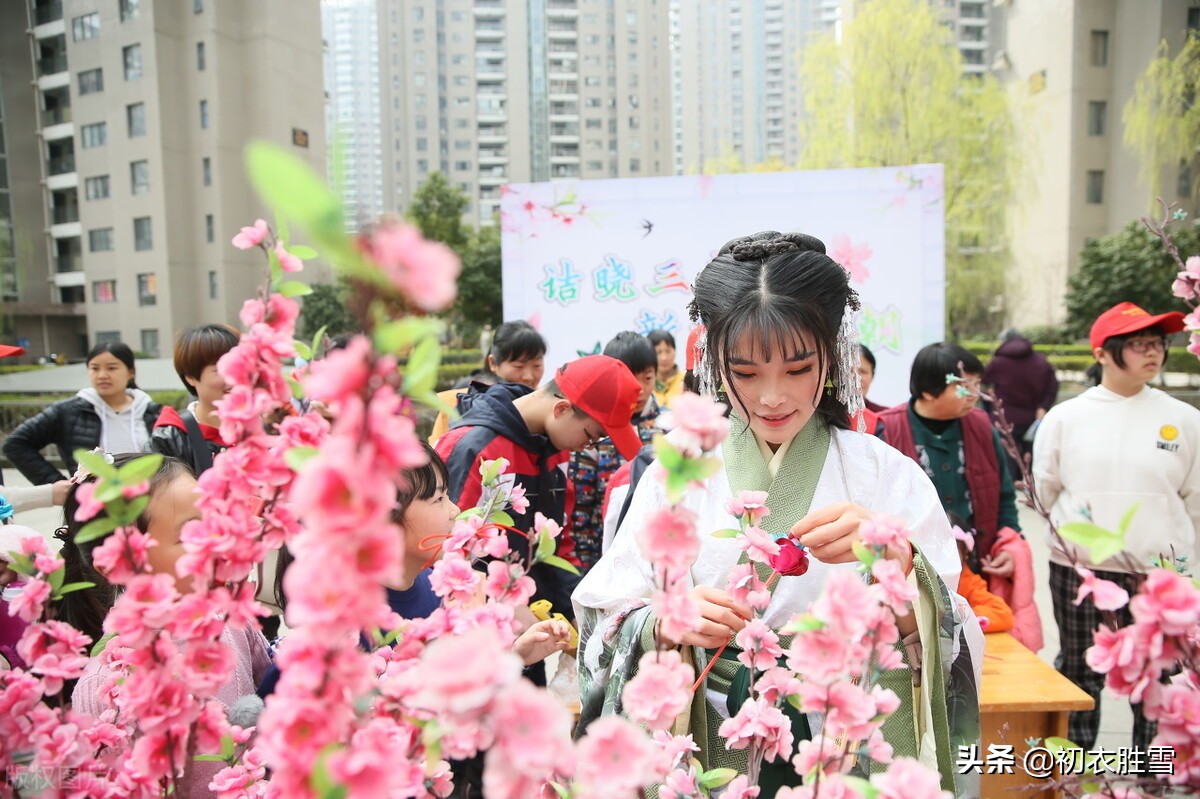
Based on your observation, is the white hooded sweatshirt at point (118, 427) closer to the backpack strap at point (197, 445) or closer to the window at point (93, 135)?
the backpack strap at point (197, 445)

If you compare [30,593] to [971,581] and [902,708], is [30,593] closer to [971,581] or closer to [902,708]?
[902,708]

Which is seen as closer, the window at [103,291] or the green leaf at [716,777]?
the green leaf at [716,777]

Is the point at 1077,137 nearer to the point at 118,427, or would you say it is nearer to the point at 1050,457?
the point at 1050,457

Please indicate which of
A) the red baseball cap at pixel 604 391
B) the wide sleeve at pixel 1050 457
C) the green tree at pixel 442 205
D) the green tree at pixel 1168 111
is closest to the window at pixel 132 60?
the green tree at pixel 442 205

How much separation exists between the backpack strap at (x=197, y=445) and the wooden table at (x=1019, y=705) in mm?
2466

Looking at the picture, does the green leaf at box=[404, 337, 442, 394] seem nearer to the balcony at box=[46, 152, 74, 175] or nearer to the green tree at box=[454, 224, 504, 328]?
the green tree at box=[454, 224, 504, 328]

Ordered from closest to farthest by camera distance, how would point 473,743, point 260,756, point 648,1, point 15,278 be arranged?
point 473,743, point 260,756, point 15,278, point 648,1

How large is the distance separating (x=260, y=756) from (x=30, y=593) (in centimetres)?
27

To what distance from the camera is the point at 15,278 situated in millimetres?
21594

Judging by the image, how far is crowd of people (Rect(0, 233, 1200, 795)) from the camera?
120 centimetres

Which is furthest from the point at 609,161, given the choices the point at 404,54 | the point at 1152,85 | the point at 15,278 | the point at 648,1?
the point at 1152,85

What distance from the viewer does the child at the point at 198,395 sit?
2494mm

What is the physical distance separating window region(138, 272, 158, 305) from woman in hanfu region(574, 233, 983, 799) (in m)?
23.6

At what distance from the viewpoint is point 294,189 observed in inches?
13.6
